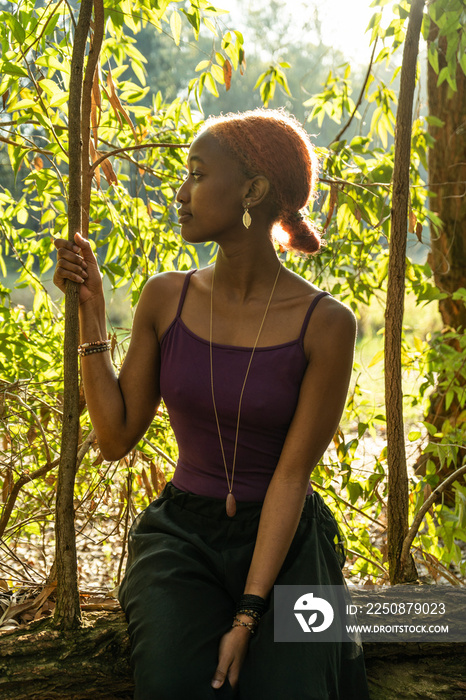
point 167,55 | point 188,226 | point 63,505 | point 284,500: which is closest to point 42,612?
point 63,505

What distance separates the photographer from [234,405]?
1.51 metres

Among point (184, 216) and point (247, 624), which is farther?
point (184, 216)

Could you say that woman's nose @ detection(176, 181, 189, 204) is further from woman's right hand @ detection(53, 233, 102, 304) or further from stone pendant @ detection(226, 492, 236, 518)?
stone pendant @ detection(226, 492, 236, 518)

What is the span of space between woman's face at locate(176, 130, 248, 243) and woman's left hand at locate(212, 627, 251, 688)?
0.83m

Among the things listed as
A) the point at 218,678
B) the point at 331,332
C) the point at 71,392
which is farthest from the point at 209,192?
the point at 218,678

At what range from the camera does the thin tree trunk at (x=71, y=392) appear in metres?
1.33

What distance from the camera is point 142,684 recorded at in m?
1.23

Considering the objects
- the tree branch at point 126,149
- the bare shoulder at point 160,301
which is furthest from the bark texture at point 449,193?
the bare shoulder at point 160,301

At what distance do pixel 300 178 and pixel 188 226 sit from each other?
0.29 metres

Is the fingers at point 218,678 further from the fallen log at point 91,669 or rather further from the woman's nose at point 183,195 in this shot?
the woman's nose at point 183,195

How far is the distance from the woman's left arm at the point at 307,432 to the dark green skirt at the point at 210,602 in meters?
0.06

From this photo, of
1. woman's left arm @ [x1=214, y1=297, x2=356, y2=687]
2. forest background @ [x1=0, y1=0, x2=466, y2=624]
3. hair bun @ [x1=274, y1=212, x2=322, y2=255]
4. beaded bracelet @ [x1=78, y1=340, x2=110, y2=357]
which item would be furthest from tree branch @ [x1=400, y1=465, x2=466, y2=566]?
beaded bracelet @ [x1=78, y1=340, x2=110, y2=357]

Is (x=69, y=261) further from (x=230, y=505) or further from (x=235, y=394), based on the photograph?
(x=230, y=505)

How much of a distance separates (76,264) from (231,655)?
0.82 meters
